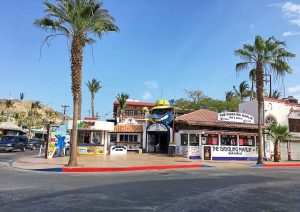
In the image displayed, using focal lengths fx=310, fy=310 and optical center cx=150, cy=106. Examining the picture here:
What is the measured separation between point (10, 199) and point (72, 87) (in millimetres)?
12768

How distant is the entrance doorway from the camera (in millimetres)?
39125

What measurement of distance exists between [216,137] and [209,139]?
874 mm

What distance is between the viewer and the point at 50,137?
27109 millimetres

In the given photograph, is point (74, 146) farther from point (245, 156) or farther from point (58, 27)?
point (245, 156)

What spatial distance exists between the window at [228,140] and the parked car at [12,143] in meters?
25.2

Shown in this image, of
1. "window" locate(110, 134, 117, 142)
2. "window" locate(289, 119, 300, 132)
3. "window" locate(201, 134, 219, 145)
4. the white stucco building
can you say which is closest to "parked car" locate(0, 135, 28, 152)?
"window" locate(110, 134, 117, 142)

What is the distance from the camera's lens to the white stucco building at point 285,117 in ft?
117

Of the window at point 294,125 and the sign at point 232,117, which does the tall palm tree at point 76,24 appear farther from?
the window at point 294,125

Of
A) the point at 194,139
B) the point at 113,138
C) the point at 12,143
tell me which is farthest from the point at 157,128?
the point at 12,143

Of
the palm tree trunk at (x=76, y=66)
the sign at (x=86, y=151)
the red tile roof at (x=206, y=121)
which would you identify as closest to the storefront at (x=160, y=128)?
the red tile roof at (x=206, y=121)

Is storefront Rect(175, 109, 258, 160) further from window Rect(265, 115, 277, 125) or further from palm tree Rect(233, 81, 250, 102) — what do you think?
palm tree Rect(233, 81, 250, 102)

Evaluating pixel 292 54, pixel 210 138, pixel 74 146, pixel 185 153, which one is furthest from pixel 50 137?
pixel 292 54

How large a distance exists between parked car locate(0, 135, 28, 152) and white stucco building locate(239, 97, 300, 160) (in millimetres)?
29819

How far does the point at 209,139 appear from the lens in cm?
3231
